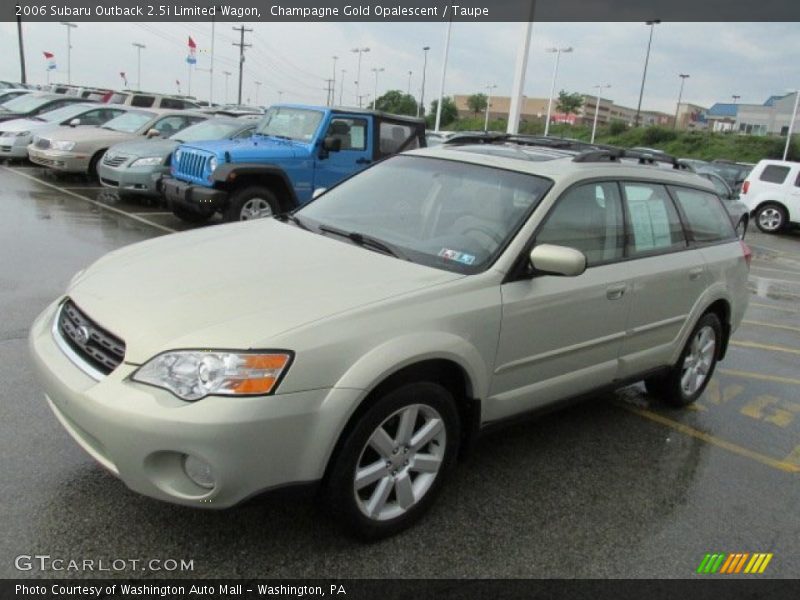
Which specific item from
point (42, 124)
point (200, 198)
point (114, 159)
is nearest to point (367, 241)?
point (200, 198)

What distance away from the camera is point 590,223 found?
3.83 m

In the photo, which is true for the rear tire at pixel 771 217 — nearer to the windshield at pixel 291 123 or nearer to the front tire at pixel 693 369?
the windshield at pixel 291 123

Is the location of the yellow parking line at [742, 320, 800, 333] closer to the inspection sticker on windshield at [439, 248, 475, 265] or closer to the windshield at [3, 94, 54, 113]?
the inspection sticker on windshield at [439, 248, 475, 265]

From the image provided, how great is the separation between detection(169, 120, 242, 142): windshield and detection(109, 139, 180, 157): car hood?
11.4 inches

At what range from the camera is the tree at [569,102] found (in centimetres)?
8756

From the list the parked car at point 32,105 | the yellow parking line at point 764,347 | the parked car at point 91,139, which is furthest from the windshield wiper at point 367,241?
the parked car at point 32,105

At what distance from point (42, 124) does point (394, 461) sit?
52.4 ft

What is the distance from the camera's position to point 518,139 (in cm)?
469

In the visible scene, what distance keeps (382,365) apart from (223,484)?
726 millimetres

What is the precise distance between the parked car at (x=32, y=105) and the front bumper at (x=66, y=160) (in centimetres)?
525

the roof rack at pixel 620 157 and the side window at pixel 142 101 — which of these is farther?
the side window at pixel 142 101

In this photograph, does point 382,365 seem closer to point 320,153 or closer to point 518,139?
point 518,139

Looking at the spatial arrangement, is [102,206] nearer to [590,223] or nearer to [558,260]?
[590,223]

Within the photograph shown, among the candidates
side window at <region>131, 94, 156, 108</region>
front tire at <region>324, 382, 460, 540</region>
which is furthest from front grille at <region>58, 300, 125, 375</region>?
side window at <region>131, 94, 156, 108</region>
